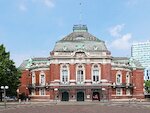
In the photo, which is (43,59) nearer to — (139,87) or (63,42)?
(63,42)

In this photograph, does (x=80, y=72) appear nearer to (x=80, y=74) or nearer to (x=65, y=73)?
(x=80, y=74)

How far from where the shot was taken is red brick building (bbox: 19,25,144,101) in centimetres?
8675

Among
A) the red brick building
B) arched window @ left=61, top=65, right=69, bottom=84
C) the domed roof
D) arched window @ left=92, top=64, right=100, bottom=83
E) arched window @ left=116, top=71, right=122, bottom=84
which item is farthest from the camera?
arched window @ left=116, top=71, right=122, bottom=84

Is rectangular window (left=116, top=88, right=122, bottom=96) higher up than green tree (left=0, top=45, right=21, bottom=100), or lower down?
lower down

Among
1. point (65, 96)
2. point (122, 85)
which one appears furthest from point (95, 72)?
point (65, 96)

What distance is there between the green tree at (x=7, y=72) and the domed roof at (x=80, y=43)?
46.3 feet

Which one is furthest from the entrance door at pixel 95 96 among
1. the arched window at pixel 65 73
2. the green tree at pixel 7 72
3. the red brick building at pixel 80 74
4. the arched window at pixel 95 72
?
the green tree at pixel 7 72

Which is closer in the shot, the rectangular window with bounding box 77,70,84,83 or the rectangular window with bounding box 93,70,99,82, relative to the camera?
the rectangular window with bounding box 77,70,84,83

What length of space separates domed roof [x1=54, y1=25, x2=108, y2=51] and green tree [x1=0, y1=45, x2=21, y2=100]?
1411cm

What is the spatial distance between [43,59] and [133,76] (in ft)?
81.2

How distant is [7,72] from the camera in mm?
77000

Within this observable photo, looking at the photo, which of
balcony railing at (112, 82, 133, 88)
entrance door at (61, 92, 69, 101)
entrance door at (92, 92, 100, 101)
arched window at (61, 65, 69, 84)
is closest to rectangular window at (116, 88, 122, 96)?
balcony railing at (112, 82, 133, 88)

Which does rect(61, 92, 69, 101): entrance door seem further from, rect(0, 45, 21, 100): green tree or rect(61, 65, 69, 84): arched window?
rect(0, 45, 21, 100): green tree

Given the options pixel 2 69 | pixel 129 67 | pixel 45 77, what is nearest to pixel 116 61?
pixel 129 67
